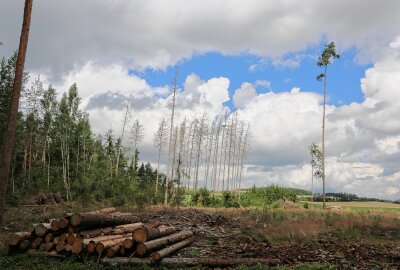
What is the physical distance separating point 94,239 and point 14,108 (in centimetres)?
695

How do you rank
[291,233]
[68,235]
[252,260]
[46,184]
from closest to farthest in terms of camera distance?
[252,260] → [68,235] → [291,233] → [46,184]

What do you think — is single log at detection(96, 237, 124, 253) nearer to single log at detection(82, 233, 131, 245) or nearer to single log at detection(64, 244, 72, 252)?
single log at detection(82, 233, 131, 245)

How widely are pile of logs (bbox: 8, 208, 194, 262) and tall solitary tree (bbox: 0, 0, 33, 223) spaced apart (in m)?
3.26

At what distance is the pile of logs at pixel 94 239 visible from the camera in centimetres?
1152

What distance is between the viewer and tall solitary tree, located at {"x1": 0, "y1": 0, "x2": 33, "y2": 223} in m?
15.2

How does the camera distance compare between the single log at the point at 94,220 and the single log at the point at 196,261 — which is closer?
the single log at the point at 196,261

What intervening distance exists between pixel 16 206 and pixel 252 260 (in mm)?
22256

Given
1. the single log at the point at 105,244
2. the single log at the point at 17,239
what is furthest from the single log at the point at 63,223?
the single log at the point at 105,244

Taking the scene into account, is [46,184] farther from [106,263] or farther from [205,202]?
[106,263]

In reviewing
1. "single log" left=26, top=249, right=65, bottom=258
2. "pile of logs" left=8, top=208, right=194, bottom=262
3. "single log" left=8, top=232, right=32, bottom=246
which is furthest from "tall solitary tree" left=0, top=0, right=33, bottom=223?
"single log" left=26, top=249, right=65, bottom=258

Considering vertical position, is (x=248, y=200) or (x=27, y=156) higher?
(x=27, y=156)

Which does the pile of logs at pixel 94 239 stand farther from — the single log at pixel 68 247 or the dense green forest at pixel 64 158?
the dense green forest at pixel 64 158

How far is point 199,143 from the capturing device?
198 feet

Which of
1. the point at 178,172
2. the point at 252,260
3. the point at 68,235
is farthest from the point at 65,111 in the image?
the point at 252,260
